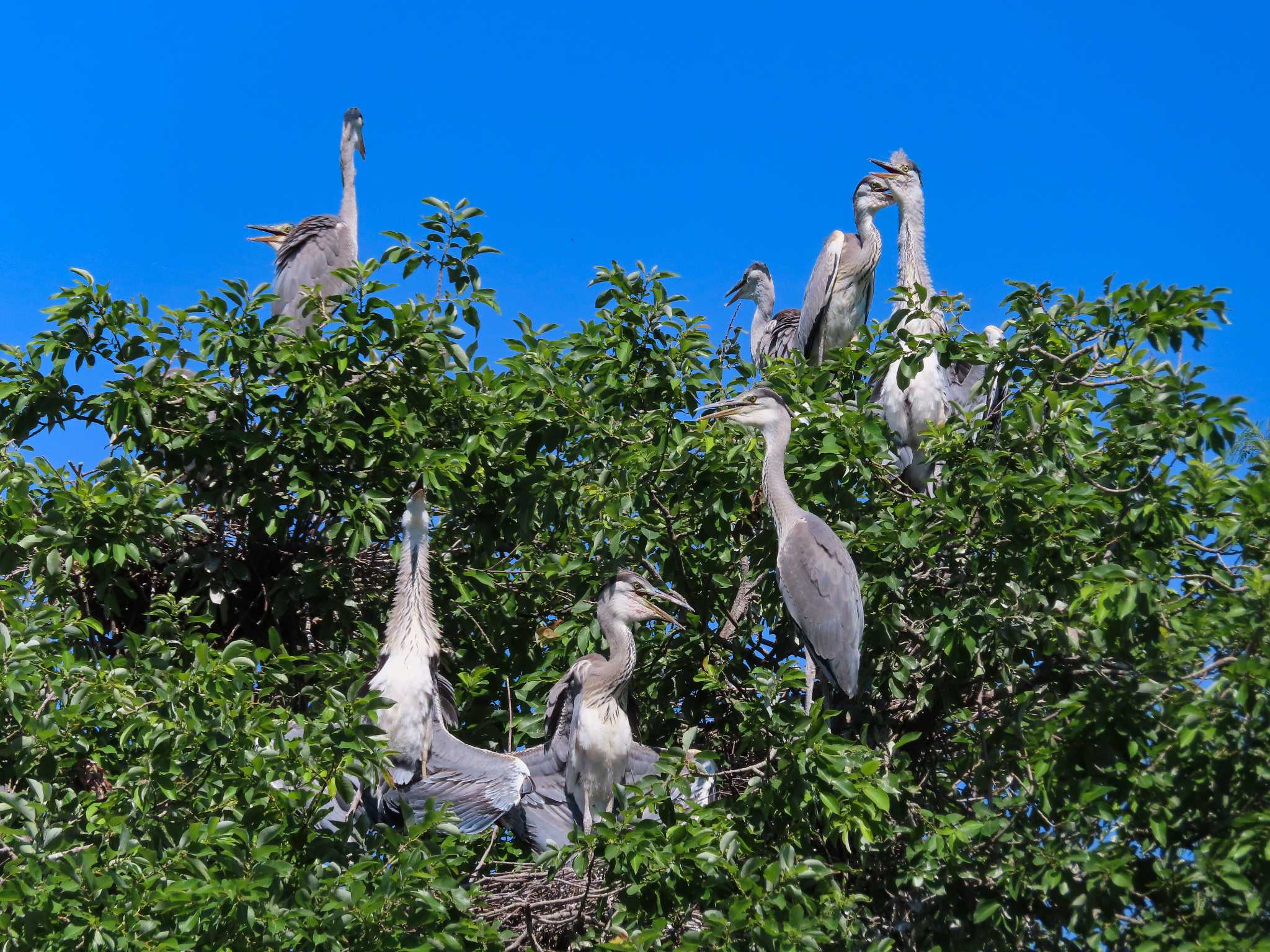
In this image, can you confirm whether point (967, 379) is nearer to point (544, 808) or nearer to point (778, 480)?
point (778, 480)

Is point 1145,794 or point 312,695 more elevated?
point 312,695

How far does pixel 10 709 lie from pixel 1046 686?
3.79m

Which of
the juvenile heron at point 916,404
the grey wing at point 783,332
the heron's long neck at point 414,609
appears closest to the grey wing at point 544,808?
the heron's long neck at point 414,609

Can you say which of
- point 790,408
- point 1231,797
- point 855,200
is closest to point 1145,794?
point 1231,797

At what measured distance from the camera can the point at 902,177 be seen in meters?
9.04

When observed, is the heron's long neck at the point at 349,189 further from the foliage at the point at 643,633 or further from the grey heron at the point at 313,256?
the foliage at the point at 643,633

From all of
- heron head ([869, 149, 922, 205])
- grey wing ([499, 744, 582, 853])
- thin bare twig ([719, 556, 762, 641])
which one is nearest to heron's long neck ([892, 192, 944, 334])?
heron head ([869, 149, 922, 205])

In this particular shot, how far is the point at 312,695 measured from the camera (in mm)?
5781

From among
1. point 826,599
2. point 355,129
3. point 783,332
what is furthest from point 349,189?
point 826,599

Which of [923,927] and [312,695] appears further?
[312,695]

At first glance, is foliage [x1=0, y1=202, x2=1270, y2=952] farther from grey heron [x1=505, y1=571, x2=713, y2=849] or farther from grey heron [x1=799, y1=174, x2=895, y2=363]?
grey heron [x1=799, y1=174, x2=895, y2=363]

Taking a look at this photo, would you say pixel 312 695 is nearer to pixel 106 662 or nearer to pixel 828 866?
pixel 106 662

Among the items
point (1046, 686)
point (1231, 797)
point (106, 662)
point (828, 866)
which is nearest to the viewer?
point (1231, 797)

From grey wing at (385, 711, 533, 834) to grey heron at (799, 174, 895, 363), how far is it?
4093 millimetres
